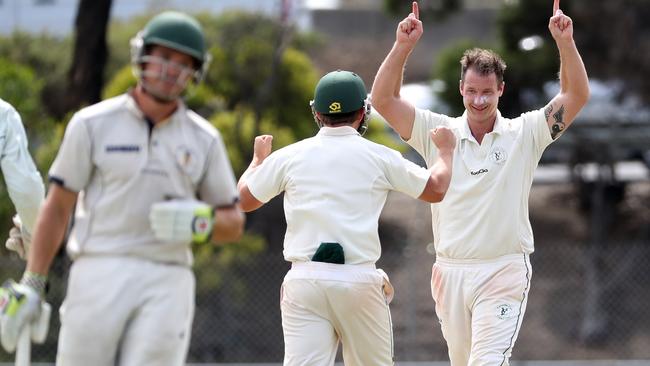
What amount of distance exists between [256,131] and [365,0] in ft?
45.7

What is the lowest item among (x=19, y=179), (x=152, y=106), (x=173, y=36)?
(x=19, y=179)

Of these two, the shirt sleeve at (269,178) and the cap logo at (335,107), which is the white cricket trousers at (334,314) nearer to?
the shirt sleeve at (269,178)

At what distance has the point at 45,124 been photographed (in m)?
16.5

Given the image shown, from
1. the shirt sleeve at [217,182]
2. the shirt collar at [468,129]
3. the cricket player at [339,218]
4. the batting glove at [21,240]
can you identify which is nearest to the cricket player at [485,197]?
the shirt collar at [468,129]

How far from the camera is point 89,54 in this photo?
1709cm

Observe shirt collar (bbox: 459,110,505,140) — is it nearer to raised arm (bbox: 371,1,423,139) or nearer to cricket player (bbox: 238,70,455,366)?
raised arm (bbox: 371,1,423,139)

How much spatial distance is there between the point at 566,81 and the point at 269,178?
193 cm

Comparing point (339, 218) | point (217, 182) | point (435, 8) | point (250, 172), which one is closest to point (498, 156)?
point (339, 218)

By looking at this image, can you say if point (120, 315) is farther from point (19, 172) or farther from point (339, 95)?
point (19, 172)

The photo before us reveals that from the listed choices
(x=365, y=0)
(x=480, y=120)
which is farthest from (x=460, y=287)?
(x=365, y=0)

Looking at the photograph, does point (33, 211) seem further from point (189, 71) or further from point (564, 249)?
point (564, 249)

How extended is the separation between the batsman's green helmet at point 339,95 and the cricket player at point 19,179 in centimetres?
170

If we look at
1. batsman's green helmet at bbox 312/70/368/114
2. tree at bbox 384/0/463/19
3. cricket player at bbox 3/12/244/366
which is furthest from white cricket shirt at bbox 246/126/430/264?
tree at bbox 384/0/463/19

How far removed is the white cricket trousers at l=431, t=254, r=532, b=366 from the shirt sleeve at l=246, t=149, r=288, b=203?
126cm
